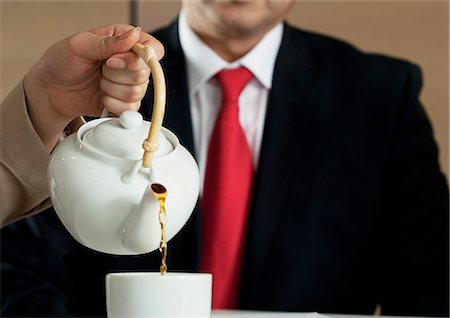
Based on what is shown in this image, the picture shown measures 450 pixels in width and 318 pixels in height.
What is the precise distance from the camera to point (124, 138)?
2.16 ft

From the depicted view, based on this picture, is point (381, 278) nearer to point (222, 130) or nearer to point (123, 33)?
point (222, 130)

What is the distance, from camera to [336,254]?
141 cm

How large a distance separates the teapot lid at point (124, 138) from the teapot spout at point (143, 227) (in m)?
0.04

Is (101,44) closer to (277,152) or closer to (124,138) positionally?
(124,138)

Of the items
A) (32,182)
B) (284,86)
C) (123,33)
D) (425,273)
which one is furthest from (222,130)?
(123,33)

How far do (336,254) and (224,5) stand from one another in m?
0.43

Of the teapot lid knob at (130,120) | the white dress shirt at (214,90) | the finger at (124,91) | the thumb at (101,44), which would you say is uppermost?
the thumb at (101,44)

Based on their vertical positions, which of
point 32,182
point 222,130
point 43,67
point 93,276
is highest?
point 43,67

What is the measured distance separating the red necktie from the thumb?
63 centimetres

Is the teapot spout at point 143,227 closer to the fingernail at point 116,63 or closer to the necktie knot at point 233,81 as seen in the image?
the fingernail at point 116,63

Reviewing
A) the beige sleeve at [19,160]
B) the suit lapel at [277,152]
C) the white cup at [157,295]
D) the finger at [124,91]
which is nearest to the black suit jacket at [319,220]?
the suit lapel at [277,152]

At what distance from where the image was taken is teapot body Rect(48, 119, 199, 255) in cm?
65

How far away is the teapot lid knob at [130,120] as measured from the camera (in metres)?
0.67

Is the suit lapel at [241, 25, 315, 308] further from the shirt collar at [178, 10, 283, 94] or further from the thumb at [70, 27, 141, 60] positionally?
the thumb at [70, 27, 141, 60]
